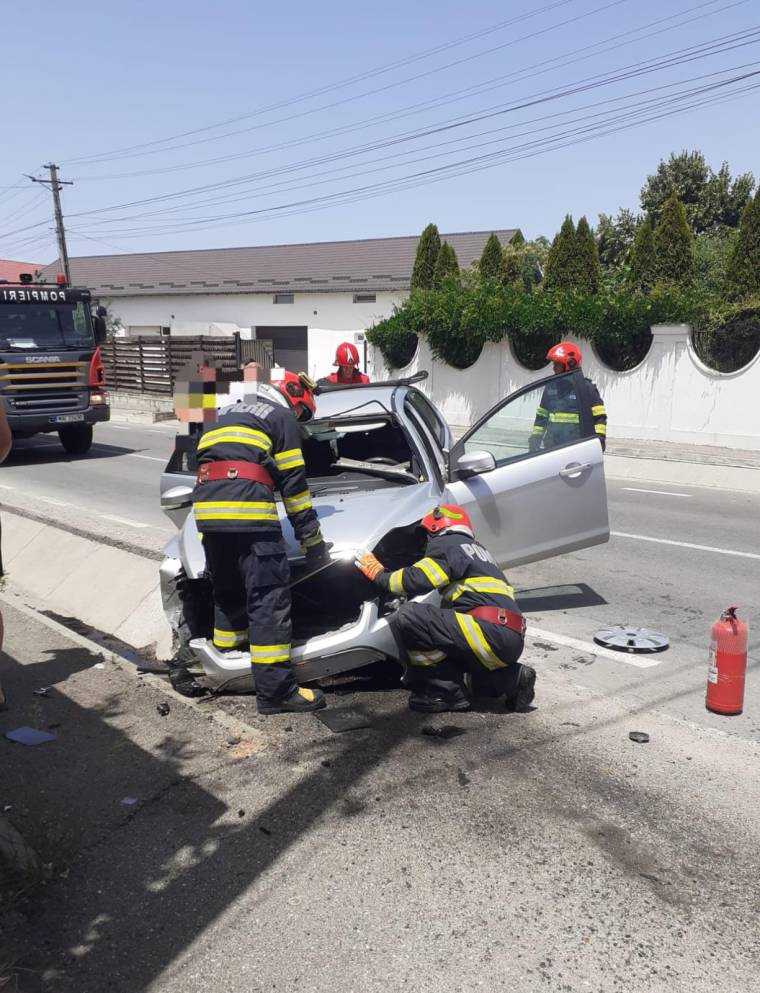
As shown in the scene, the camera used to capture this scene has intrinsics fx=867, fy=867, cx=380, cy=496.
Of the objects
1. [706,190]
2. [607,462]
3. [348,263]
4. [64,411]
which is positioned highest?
[706,190]

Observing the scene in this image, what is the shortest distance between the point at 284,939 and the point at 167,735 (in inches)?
67.8

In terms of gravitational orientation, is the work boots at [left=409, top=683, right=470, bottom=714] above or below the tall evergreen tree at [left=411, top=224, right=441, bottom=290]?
below

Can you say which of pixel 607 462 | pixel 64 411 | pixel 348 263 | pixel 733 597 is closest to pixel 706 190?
pixel 348 263

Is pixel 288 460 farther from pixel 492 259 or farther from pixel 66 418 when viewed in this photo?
pixel 492 259

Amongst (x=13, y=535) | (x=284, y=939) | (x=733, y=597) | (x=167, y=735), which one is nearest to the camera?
(x=284, y=939)

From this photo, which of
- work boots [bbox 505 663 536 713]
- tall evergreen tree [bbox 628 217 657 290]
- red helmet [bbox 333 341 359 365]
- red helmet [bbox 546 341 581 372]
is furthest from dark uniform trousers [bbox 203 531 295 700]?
tall evergreen tree [bbox 628 217 657 290]

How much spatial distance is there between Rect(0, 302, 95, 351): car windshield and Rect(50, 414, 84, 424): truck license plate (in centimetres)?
118

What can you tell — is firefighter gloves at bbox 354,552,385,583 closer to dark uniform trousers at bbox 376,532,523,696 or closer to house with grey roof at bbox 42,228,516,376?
dark uniform trousers at bbox 376,532,523,696

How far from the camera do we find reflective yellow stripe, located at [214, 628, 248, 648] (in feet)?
15.1

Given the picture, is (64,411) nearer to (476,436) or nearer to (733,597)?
(476,436)

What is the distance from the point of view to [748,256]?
52.7 ft

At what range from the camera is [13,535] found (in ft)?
28.0

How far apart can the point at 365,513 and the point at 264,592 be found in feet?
3.05

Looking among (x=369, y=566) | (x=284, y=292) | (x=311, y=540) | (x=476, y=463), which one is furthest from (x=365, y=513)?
(x=284, y=292)
